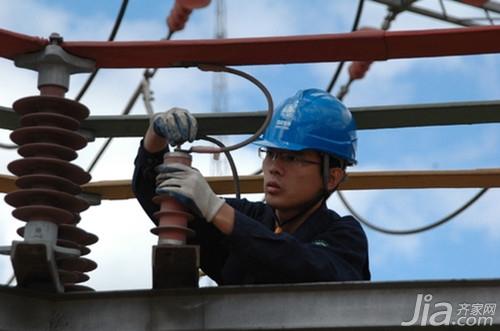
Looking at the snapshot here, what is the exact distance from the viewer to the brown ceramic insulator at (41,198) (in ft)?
12.7

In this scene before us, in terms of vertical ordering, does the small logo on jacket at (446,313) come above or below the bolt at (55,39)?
below

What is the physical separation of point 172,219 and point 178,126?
29cm

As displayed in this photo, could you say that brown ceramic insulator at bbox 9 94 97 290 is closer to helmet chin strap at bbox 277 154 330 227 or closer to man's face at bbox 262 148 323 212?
man's face at bbox 262 148 323 212

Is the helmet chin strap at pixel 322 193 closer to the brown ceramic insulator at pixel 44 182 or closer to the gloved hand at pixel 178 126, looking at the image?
the gloved hand at pixel 178 126

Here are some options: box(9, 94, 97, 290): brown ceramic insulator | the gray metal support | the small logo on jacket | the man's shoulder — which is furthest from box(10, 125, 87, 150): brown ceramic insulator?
the small logo on jacket

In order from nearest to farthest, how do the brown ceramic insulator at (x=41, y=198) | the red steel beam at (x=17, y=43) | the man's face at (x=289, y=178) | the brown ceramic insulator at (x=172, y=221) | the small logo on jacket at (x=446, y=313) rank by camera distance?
the small logo on jacket at (x=446, y=313), the brown ceramic insulator at (x=172, y=221), the brown ceramic insulator at (x=41, y=198), the red steel beam at (x=17, y=43), the man's face at (x=289, y=178)

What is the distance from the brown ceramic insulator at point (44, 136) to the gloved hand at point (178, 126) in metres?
0.32

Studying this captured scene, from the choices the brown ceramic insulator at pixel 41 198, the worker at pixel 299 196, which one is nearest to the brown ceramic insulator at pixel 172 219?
the worker at pixel 299 196

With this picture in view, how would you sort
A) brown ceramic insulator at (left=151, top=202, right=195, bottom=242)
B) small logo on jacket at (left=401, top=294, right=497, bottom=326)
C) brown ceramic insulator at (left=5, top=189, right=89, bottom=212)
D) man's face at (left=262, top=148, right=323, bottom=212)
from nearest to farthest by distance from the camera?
1. small logo on jacket at (left=401, top=294, right=497, bottom=326)
2. brown ceramic insulator at (left=151, top=202, right=195, bottom=242)
3. brown ceramic insulator at (left=5, top=189, right=89, bottom=212)
4. man's face at (left=262, top=148, right=323, bottom=212)

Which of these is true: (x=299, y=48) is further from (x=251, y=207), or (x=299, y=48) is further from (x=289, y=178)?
(x=251, y=207)

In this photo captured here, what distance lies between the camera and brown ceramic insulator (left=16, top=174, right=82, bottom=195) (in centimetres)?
389

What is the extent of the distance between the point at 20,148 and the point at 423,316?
1356mm

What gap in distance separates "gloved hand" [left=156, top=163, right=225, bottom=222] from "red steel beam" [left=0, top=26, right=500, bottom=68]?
1.53 feet

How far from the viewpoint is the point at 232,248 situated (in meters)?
3.90
